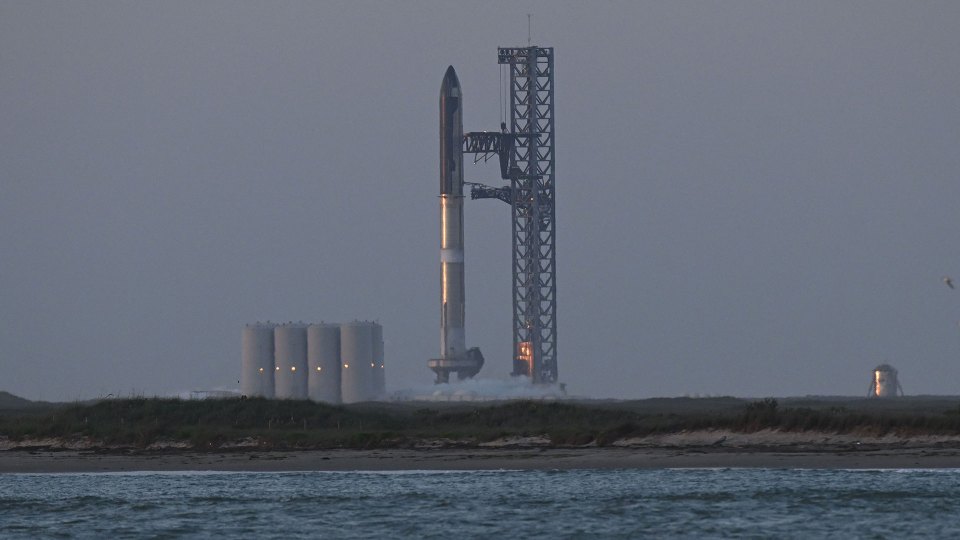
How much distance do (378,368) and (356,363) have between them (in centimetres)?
222

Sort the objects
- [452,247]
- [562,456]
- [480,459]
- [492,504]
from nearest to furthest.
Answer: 1. [492,504]
2. [562,456]
3. [480,459]
4. [452,247]

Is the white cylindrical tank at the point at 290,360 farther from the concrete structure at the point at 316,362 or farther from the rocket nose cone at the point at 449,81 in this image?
the rocket nose cone at the point at 449,81

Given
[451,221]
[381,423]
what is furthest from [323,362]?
[381,423]

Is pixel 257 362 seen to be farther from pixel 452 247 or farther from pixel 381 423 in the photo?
pixel 381 423

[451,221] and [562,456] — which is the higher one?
[451,221]

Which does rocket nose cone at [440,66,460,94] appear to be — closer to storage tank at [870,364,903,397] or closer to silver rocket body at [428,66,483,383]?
silver rocket body at [428,66,483,383]

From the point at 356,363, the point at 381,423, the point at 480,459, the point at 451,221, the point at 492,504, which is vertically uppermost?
the point at 451,221

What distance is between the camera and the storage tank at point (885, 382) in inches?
5787

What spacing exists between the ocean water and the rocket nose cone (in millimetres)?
95887

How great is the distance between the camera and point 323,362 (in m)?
147

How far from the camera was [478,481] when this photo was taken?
6075 centimetres

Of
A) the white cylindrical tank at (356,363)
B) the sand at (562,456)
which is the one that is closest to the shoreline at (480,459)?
the sand at (562,456)

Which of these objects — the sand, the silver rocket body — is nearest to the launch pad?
the silver rocket body

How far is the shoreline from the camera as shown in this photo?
62656mm
